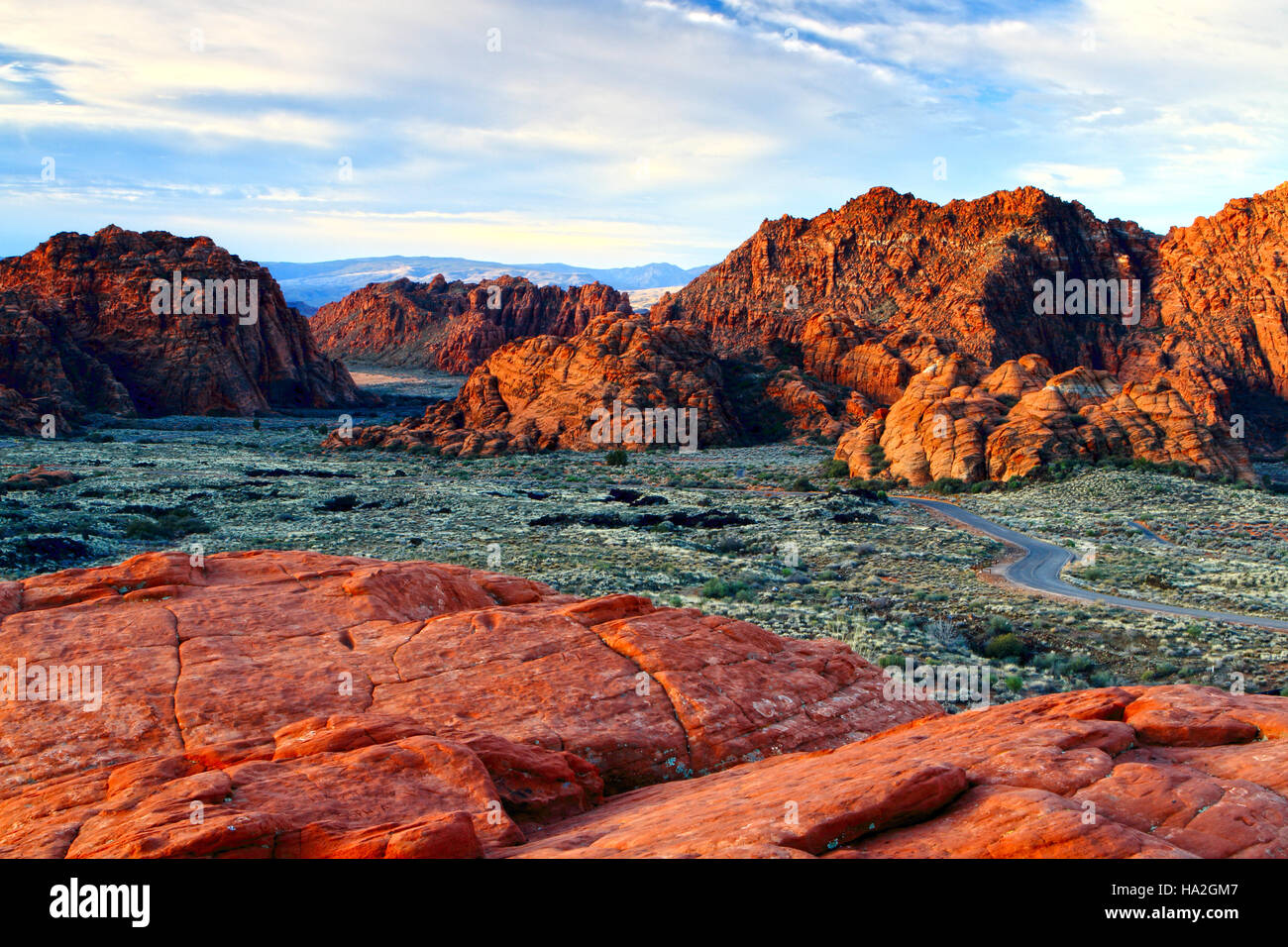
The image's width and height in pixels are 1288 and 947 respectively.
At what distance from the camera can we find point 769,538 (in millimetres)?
41219

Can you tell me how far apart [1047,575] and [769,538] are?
507 inches

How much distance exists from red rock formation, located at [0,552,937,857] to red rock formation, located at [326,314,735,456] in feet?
211

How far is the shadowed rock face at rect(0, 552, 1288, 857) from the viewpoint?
6941 mm

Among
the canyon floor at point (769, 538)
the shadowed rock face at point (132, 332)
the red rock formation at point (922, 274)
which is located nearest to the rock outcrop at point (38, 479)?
the canyon floor at point (769, 538)

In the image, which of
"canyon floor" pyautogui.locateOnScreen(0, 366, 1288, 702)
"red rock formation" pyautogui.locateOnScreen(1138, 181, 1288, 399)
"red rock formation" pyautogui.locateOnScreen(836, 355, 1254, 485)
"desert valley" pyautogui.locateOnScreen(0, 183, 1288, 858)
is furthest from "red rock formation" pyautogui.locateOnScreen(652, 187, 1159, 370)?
"canyon floor" pyautogui.locateOnScreen(0, 366, 1288, 702)

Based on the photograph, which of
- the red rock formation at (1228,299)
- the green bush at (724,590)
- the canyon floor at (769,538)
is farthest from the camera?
the red rock formation at (1228,299)

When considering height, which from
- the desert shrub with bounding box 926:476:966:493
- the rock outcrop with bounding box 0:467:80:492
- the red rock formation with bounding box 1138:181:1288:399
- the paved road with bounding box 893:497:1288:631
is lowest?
the paved road with bounding box 893:497:1288:631

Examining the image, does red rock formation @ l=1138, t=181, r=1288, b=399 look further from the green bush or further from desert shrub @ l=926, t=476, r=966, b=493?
the green bush

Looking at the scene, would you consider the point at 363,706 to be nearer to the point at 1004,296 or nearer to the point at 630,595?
the point at 630,595

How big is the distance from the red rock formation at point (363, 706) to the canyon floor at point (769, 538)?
360 inches

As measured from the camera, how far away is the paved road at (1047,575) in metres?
27.7

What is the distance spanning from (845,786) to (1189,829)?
286 centimetres

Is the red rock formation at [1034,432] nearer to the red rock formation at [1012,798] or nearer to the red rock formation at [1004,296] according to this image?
the red rock formation at [1004,296]

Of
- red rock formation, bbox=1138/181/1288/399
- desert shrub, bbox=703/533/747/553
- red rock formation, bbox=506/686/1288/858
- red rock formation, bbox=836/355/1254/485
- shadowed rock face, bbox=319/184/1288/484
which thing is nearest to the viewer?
red rock formation, bbox=506/686/1288/858
